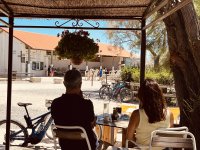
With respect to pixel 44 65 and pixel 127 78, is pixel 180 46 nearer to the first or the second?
pixel 127 78

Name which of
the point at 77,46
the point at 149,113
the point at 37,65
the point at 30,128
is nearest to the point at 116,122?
the point at 77,46

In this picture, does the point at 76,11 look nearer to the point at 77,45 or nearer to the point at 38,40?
the point at 77,45

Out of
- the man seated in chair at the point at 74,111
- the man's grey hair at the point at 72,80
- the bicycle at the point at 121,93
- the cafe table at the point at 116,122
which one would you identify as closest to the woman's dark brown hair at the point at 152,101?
the man seated in chair at the point at 74,111

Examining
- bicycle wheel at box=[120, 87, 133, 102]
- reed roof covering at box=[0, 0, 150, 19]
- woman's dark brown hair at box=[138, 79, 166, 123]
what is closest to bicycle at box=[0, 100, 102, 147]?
reed roof covering at box=[0, 0, 150, 19]

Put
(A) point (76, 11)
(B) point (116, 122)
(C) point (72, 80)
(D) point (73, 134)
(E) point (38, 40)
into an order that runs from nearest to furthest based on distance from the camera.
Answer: (D) point (73, 134) < (C) point (72, 80) < (B) point (116, 122) < (A) point (76, 11) < (E) point (38, 40)

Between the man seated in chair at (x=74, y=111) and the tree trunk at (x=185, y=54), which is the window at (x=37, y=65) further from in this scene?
the man seated in chair at (x=74, y=111)

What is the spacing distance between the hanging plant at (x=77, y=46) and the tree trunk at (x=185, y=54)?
5.53 ft

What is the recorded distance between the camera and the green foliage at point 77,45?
205 inches

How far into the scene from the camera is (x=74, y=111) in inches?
147

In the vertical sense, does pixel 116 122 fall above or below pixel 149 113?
below

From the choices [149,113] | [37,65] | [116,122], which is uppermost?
[37,65]

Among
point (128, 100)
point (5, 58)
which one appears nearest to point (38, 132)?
point (128, 100)

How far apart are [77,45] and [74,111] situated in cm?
167

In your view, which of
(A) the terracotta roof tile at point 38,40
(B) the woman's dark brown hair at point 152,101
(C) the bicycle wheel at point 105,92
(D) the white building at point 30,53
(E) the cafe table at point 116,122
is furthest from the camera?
(A) the terracotta roof tile at point 38,40
